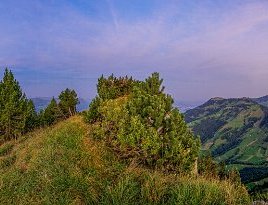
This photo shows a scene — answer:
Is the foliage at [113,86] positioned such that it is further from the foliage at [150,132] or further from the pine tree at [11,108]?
the pine tree at [11,108]

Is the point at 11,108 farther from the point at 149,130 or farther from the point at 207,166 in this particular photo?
the point at 149,130

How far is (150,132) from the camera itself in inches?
703

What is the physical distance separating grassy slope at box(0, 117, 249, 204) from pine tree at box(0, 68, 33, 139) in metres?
43.2

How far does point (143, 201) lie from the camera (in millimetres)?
11852

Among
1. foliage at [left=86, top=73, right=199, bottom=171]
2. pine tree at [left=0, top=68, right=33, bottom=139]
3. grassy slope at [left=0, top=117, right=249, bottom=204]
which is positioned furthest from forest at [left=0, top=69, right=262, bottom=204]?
pine tree at [left=0, top=68, right=33, bottom=139]

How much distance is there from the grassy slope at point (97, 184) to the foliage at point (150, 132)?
1268 millimetres

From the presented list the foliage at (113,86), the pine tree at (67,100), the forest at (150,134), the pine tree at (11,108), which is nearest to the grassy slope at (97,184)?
the forest at (150,134)

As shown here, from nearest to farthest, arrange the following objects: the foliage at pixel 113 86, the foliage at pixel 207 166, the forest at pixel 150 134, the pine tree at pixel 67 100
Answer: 1. the forest at pixel 150 134
2. the foliage at pixel 113 86
3. the foliage at pixel 207 166
4. the pine tree at pixel 67 100

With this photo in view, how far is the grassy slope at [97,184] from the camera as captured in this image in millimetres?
11656

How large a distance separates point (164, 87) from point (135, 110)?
369 centimetres

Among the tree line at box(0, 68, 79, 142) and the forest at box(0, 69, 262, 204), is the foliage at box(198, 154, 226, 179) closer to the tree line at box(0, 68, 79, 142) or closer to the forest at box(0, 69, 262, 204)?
the forest at box(0, 69, 262, 204)

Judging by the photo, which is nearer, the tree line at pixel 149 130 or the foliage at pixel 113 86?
the tree line at pixel 149 130

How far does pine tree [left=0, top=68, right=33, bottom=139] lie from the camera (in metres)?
58.4

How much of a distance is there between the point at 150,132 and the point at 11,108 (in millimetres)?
45480
